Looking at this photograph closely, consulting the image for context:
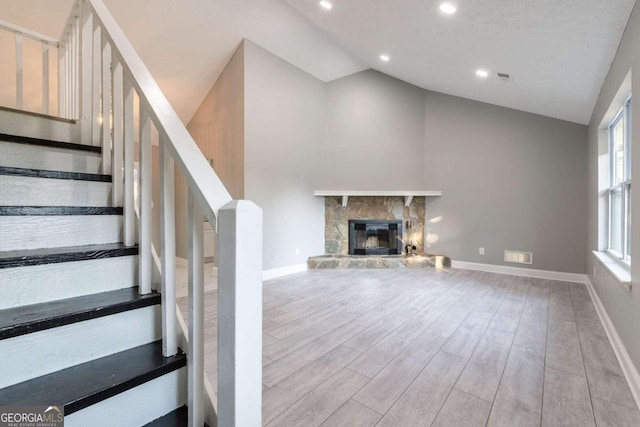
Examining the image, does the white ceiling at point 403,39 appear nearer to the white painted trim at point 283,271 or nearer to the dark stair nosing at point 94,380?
the dark stair nosing at point 94,380

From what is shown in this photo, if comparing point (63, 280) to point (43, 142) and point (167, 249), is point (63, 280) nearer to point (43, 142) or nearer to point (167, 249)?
point (167, 249)

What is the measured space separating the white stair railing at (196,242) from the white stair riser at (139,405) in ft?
0.32

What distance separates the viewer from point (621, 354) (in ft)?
6.61

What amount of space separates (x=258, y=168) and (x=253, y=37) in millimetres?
Result: 1833

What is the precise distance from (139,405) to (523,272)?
514 cm

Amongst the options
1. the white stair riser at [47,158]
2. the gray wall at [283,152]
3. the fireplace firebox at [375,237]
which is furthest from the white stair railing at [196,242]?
the fireplace firebox at [375,237]

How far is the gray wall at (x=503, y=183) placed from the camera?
13.6 feet

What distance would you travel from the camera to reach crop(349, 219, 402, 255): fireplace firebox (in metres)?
5.38

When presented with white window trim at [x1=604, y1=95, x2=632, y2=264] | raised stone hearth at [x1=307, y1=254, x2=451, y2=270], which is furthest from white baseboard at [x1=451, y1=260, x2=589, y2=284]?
white window trim at [x1=604, y1=95, x2=632, y2=264]

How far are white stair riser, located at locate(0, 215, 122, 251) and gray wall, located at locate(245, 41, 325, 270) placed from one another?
2676mm

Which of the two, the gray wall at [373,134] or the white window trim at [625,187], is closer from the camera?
the white window trim at [625,187]

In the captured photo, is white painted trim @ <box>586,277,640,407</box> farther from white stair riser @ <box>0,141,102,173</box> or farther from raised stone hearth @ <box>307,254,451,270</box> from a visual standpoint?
white stair riser @ <box>0,141,102,173</box>

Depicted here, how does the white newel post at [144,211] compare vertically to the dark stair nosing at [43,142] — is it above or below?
below

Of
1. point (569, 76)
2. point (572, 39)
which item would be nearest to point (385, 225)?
point (569, 76)
